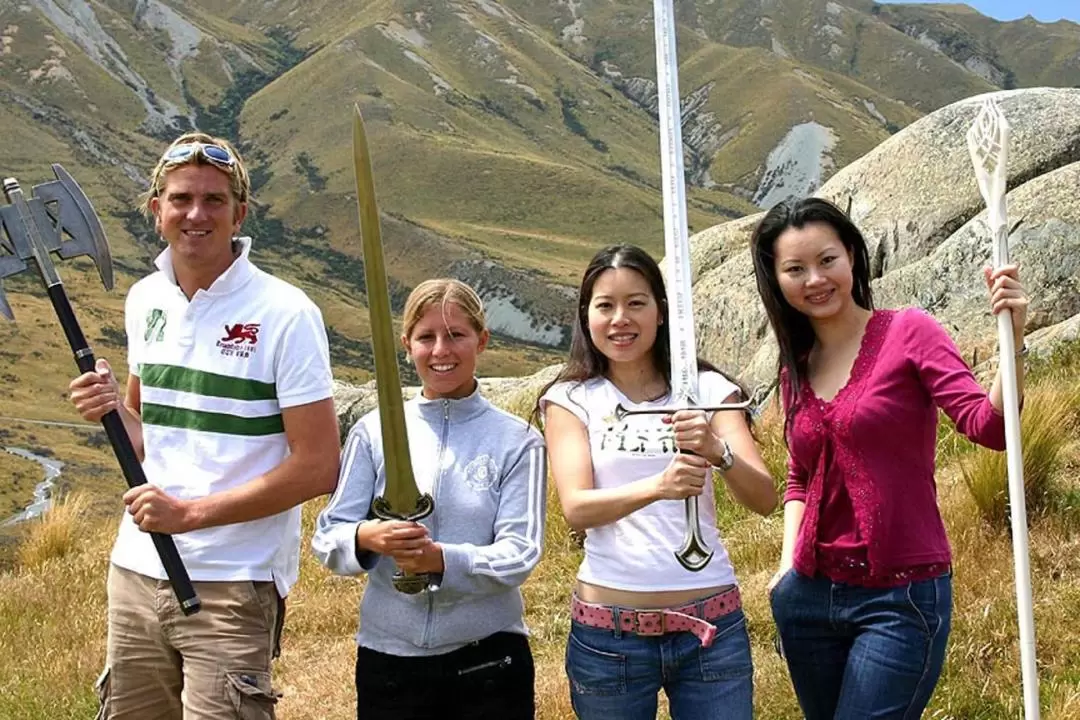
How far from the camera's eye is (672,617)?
2.98 m

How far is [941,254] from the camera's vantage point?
10.9 meters

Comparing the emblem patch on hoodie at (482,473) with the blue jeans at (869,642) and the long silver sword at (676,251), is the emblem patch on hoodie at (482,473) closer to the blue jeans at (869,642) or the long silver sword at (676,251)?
the long silver sword at (676,251)

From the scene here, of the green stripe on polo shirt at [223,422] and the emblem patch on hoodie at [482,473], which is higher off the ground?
the green stripe on polo shirt at [223,422]

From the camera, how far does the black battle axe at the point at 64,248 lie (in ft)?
10.2

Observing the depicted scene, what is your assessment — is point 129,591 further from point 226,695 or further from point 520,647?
point 520,647

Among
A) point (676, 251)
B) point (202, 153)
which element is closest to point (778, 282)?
point (676, 251)

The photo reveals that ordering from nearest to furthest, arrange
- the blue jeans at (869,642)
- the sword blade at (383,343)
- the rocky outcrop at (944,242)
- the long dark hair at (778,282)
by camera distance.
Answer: the sword blade at (383,343) → the blue jeans at (869,642) → the long dark hair at (778,282) → the rocky outcrop at (944,242)

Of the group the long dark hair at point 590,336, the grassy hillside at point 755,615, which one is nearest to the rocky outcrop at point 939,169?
the grassy hillside at point 755,615

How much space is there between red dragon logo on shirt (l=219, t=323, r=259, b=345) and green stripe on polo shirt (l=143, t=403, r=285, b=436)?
8.1 inches

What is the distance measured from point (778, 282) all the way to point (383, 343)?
1.28m

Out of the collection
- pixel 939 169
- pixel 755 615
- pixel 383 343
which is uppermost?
pixel 939 169

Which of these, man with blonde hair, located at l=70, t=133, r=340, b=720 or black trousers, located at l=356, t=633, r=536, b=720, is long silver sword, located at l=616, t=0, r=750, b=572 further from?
man with blonde hair, located at l=70, t=133, r=340, b=720

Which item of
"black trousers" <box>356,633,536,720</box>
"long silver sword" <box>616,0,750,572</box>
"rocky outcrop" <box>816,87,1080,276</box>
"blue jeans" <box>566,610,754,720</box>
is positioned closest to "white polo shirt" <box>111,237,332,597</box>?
"black trousers" <box>356,633,536,720</box>

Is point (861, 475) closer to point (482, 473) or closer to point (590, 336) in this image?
point (590, 336)
